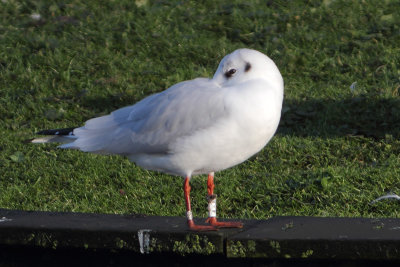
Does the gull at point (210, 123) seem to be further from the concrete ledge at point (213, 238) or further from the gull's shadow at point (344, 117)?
the gull's shadow at point (344, 117)

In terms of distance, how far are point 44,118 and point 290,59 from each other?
2881 mm

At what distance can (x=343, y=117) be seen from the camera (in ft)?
23.3

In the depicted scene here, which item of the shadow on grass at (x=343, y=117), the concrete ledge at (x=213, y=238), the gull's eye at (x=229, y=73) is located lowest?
the concrete ledge at (x=213, y=238)

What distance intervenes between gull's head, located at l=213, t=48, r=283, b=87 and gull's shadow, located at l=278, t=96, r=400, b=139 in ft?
10.6

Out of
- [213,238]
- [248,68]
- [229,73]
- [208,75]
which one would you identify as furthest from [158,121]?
[208,75]

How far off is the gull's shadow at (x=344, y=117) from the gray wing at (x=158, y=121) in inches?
122

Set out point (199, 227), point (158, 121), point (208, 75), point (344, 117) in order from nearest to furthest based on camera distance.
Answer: point (199, 227) < point (158, 121) < point (344, 117) < point (208, 75)

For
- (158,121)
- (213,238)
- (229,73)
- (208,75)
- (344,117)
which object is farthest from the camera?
(208,75)

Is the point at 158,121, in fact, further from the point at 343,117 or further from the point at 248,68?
the point at 343,117

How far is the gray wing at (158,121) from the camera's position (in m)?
3.61

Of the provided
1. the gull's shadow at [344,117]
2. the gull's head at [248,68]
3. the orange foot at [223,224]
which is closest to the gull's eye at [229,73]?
the gull's head at [248,68]

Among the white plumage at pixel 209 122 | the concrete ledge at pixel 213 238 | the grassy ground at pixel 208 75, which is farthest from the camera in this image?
the grassy ground at pixel 208 75

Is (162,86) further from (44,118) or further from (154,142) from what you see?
(154,142)

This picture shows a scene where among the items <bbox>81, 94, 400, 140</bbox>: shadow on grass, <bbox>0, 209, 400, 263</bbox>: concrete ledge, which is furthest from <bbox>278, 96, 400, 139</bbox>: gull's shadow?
<bbox>0, 209, 400, 263</bbox>: concrete ledge
